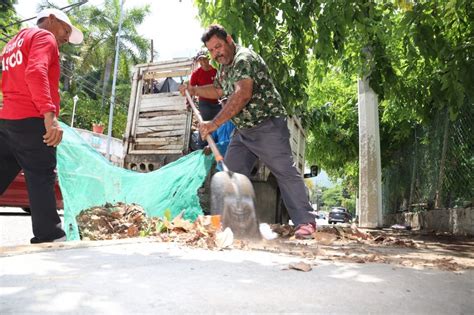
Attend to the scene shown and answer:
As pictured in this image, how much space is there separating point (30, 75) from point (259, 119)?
2.02 meters

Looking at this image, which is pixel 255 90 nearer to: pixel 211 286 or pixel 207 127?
pixel 207 127

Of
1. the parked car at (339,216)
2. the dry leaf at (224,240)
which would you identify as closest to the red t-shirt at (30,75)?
the dry leaf at (224,240)

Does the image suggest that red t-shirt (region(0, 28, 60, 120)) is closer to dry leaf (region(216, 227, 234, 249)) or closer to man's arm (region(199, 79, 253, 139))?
man's arm (region(199, 79, 253, 139))

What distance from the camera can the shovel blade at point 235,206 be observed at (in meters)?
3.41

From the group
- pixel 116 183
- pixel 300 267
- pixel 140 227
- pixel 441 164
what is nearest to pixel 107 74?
pixel 441 164

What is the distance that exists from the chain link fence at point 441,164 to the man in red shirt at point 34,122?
582 cm

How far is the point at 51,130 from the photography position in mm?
3135

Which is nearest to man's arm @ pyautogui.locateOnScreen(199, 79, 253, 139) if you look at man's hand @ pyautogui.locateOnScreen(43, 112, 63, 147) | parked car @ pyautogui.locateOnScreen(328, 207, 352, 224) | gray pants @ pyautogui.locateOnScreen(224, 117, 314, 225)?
gray pants @ pyautogui.locateOnScreen(224, 117, 314, 225)

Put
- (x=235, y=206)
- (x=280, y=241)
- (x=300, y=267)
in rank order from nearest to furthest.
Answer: (x=300, y=267) → (x=235, y=206) → (x=280, y=241)

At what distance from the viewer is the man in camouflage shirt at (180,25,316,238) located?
3963mm

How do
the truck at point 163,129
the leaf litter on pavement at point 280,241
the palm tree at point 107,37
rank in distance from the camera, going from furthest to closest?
the palm tree at point 107,37 < the truck at point 163,129 < the leaf litter on pavement at point 280,241

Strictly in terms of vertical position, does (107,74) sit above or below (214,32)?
above

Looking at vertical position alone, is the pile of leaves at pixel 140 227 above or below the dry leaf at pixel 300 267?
above

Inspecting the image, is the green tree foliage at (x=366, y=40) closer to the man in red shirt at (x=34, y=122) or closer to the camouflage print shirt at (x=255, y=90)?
the camouflage print shirt at (x=255, y=90)
